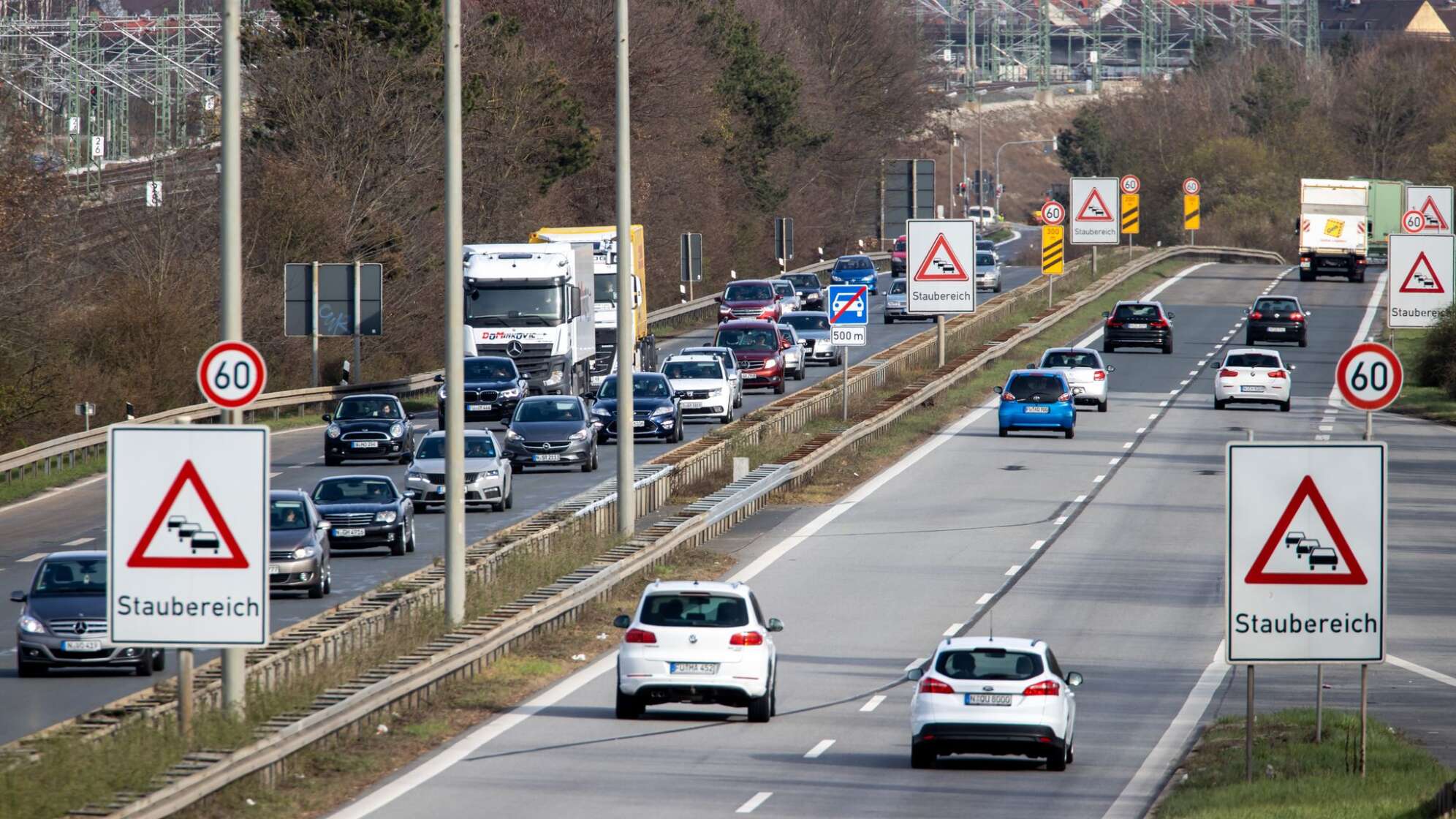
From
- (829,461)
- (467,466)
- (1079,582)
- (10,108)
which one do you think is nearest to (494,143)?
(10,108)

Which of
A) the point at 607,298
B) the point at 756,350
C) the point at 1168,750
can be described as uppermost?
the point at 607,298

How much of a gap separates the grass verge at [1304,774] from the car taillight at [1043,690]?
4.34 feet

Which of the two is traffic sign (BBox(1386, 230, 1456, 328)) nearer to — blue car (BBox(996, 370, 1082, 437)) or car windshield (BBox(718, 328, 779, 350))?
blue car (BBox(996, 370, 1082, 437))

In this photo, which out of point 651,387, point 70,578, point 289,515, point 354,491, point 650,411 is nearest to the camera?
point 70,578

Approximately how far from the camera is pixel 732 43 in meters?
104

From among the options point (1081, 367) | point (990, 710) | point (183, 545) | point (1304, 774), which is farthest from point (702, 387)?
point (183, 545)

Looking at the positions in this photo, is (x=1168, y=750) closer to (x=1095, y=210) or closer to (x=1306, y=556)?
(x=1306, y=556)

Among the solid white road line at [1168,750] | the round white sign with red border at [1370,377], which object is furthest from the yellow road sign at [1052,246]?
the round white sign with red border at [1370,377]

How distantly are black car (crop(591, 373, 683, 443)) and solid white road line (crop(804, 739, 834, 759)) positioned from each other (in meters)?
24.7

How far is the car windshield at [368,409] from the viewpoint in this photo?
42.2m

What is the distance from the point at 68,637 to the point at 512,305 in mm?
26363

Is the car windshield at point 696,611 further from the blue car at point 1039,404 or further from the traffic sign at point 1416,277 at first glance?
the blue car at point 1039,404

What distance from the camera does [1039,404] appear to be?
4559 cm

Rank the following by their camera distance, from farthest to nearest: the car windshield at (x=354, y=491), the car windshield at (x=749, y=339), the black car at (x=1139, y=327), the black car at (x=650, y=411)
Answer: the black car at (x=1139, y=327) < the car windshield at (x=749, y=339) < the black car at (x=650, y=411) < the car windshield at (x=354, y=491)
